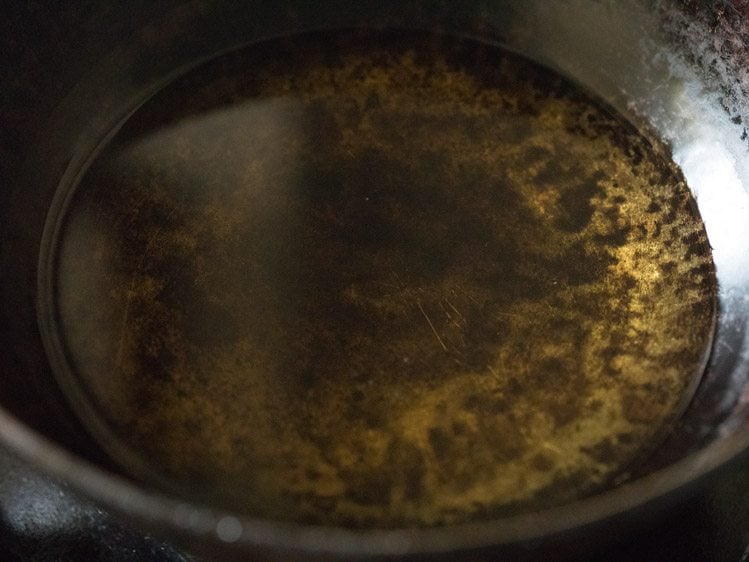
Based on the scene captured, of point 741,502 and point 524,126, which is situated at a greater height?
point 524,126

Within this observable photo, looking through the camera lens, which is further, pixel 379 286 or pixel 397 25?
pixel 397 25

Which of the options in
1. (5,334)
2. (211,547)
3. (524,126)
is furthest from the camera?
(524,126)

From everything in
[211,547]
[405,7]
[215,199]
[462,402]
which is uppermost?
[405,7]

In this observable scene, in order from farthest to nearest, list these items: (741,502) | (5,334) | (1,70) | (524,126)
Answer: (524,126) < (1,70) < (5,334) < (741,502)

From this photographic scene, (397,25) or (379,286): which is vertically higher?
(397,25)

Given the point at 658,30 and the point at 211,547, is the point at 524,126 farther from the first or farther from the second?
the point at 211,547

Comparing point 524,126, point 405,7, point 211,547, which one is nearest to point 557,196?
point 524,126

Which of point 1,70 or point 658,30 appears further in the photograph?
point 658,30

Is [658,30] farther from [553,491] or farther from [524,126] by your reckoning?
[553,491]
